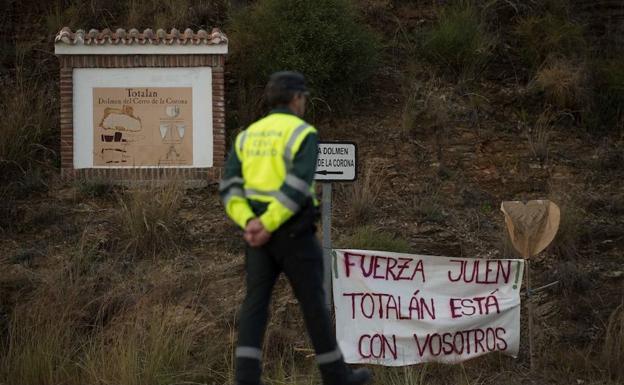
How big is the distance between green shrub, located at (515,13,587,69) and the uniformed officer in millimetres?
8887

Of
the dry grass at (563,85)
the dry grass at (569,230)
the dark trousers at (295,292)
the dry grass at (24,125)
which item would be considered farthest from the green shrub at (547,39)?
the dark trousers at (295,292)

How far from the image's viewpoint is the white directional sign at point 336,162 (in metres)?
7.01

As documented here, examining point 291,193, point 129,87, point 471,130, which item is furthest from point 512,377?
point 129,87

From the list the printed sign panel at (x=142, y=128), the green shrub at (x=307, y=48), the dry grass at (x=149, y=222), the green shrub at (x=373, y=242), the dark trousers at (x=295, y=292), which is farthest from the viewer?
the green shrub at (x=307, y=48)

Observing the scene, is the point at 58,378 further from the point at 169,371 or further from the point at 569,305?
the point at 569,305

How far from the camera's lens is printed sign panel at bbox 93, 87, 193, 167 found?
11.2 metres

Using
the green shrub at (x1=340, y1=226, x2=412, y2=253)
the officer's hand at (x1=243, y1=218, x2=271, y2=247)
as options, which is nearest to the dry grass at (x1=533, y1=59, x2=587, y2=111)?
the green shrub at (x1=340, y1=226, x2=412, y2=253)

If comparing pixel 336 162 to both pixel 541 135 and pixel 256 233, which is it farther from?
pixel 541 135

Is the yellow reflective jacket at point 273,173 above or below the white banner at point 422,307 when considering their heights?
above

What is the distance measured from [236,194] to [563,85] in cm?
856

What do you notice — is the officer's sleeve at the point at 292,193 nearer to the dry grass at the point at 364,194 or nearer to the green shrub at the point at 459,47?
the dry grass at the point at 364,194

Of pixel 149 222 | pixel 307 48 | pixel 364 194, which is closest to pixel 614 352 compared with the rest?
pixel 364 194

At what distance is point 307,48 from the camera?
11867 mm

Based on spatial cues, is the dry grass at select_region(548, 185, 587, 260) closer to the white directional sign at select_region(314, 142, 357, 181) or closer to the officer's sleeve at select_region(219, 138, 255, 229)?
the white directional sign at select_region(314, 142, 357, 181)
